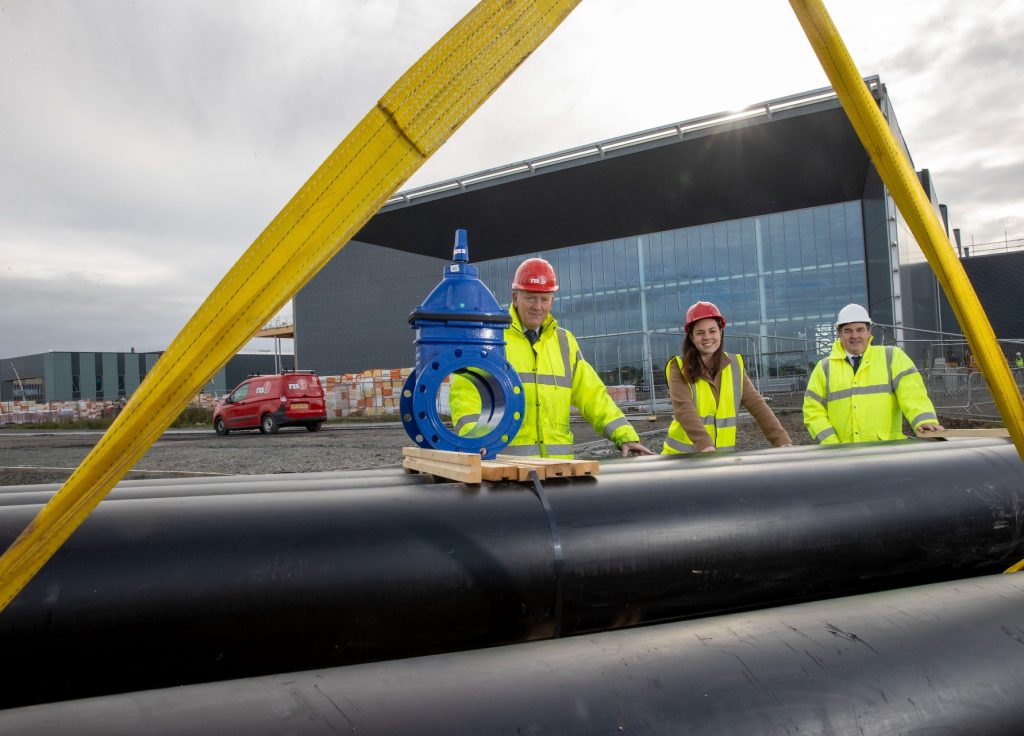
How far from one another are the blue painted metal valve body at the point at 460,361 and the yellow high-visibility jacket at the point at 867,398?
255 cm

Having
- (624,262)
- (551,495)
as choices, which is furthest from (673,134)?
(551,495)

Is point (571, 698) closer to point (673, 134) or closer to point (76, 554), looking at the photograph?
point (76, 554)

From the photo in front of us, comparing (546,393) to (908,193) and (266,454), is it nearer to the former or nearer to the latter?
(908,193)

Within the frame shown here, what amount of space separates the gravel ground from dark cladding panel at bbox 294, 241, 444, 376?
17286 mm

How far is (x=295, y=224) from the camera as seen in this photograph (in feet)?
3.59

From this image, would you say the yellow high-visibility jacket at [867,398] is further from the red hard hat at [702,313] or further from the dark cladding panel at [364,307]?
the dark cladding panel at [364,307]

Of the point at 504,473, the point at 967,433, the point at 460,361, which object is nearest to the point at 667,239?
the point at 967,433

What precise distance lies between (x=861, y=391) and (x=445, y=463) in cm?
312

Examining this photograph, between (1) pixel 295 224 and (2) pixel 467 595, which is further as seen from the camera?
(2) pixel 467 595

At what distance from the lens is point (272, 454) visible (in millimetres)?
11031

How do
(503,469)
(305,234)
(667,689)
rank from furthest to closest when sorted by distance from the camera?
1. (503,469)
2. (667,689)
3. (305,234)

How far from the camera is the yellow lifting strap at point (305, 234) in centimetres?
104

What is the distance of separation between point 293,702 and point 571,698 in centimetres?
55

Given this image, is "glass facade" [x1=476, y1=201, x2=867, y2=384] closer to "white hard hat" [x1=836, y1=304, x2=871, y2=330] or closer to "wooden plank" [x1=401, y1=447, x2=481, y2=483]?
"white hard hat" [x1=836, y1=304, x2=871, y2=330]
